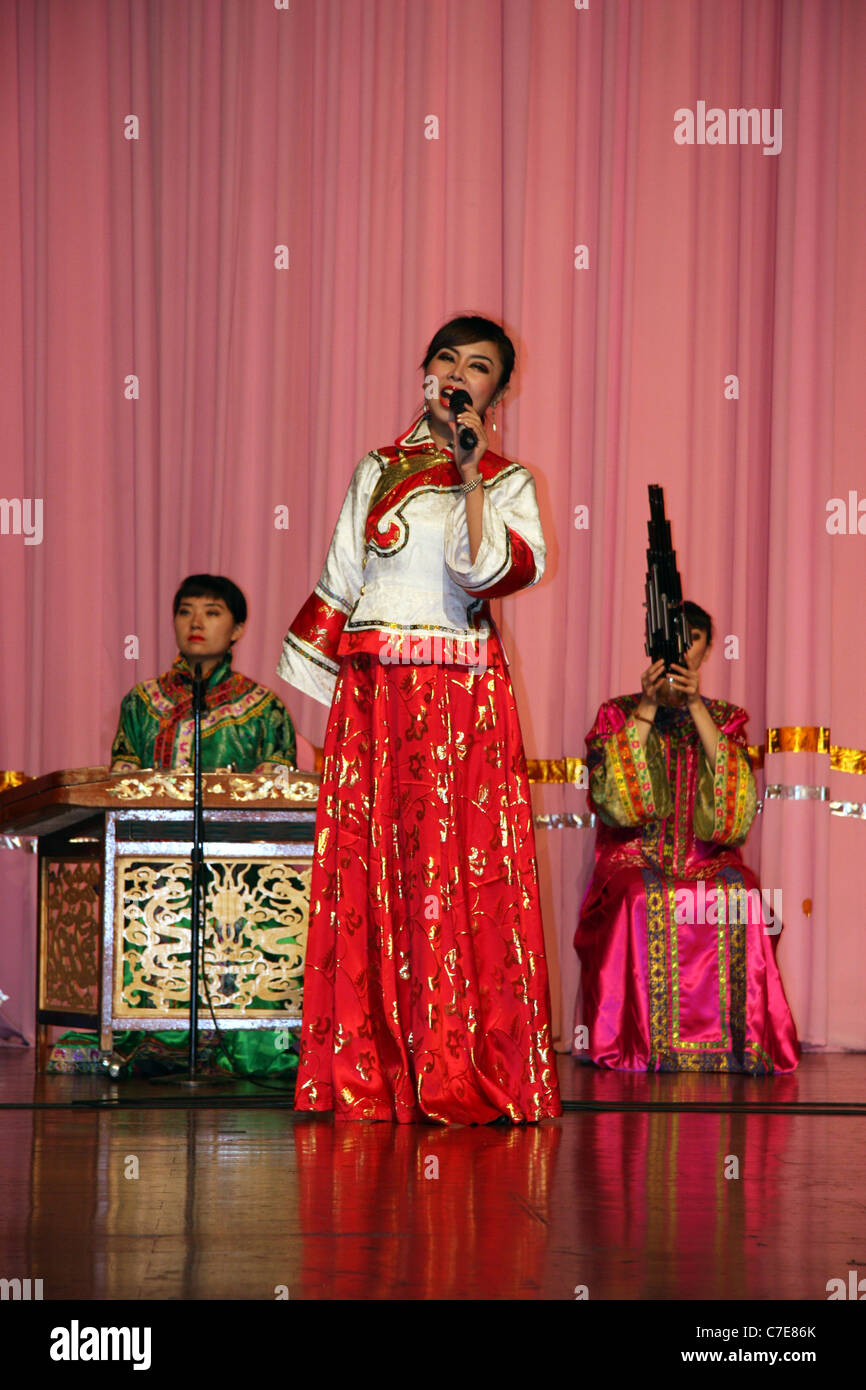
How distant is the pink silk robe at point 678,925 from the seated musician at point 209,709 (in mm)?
946

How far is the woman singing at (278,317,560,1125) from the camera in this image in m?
2.82

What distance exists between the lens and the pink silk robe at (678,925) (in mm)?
4340

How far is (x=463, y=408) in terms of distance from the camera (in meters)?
2.74

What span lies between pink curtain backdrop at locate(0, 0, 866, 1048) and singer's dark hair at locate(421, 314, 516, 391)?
2.28 m

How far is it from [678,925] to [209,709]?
143 cm

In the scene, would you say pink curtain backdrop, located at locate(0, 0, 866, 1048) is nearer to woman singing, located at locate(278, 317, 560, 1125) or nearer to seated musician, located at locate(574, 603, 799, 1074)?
seated musician, located at locate(574, 603, 799, 1074)

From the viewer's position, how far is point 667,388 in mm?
5328

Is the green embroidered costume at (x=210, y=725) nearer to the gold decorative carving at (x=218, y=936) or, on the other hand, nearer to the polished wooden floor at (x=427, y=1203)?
the gold decorative carving at (x=218, y=936)

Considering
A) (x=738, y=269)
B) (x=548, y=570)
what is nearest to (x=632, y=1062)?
(x=548, y=570)

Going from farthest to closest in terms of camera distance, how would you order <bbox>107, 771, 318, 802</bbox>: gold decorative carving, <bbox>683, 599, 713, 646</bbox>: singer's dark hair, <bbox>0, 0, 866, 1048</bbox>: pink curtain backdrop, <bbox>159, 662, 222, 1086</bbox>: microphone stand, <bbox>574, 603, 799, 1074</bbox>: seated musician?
<bbox>0, 0, 866, 1048</bbox>: pink curtain backdrop
<bbox>683, 599, 713, 646</bbox>: singer's dark hair
<bbox>574, 603, 799, 1074</bbox>: seated musician
<bbox>107, 771, 318, 802</bbox>: gold decorative carving
<bbox>159, 662, 222, 1086</bbox>: microphone stand

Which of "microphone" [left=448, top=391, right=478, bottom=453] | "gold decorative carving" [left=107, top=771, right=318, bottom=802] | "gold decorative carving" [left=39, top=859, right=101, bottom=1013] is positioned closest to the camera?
"microphone" [left=448, top=391, right=478, bottom=453]

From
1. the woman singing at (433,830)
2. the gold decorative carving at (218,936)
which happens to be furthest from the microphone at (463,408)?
the gold decorative carving at (218,936)

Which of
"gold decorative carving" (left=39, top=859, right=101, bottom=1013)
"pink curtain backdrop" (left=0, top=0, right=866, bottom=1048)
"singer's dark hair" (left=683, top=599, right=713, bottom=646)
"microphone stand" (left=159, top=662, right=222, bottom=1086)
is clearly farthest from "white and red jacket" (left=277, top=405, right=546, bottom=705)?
"pink curtain backdrop" (left=0, top=0, right=866, bottom=1048)
